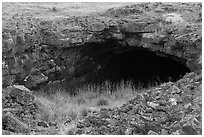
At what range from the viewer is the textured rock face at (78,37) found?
14.0 meters

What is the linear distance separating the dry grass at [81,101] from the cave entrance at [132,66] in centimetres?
80

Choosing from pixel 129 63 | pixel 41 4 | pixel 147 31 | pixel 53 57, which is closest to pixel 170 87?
pixel 147 31

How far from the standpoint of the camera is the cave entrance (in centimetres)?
1653

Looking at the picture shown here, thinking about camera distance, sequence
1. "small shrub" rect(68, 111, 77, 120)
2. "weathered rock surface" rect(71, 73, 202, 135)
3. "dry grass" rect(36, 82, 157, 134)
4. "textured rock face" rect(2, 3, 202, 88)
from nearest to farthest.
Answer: "weathered rock surface" rect(71, 73, 202, 135) < "dry grass" rect(36, 82, 157, 134) < "small shrub" rect(68, 111, 77, 120) < "textured rock face" rect(2, 3, 202, 88)

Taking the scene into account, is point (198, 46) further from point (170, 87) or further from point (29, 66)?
point (29, 66)

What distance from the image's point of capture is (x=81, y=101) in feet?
47.9

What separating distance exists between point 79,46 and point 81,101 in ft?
7.38

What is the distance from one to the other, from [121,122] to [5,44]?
234 inches

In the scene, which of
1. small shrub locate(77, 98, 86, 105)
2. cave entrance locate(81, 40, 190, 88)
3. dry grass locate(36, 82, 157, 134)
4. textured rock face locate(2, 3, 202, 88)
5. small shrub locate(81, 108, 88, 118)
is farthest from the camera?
cave entrance locate(81, 40, 190, 88)

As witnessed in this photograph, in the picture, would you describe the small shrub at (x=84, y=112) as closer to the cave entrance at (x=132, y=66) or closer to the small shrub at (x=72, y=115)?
the small shrub at (x=72, y=115)

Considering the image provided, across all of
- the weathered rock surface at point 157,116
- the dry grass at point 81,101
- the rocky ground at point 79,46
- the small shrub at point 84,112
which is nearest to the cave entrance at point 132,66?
the rocky ground at point 79,46

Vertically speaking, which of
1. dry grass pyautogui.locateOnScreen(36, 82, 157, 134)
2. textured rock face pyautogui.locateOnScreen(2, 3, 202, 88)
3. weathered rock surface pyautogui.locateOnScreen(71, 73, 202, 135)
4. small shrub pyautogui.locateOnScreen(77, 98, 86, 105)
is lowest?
small shrub pyautogui.locateOnScreen(77, 98, 86, 105)

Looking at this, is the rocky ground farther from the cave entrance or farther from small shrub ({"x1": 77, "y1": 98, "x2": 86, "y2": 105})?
small shrub ({"x1": 77, "y1": 98, "x2": 86, "y2": 105})

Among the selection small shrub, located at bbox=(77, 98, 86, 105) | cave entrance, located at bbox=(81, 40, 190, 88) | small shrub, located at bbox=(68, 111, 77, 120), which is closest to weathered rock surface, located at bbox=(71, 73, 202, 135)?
small shrub, located at bbox=(68, 111, 77, 120)
